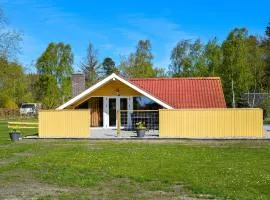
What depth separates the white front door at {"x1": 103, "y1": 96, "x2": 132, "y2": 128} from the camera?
105 ft

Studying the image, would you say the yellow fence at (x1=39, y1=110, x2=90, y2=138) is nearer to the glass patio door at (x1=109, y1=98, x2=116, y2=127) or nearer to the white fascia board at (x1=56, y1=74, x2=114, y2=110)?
the white fascia board at (x1=56, y1=74, x2=114, y2=110)

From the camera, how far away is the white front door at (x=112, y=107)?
1258 inches

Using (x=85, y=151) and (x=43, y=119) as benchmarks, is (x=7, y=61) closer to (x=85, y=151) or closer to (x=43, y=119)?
(x=43, y=119)

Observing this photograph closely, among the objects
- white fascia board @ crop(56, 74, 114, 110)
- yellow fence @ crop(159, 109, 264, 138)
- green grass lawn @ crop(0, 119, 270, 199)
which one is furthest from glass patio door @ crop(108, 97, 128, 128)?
green grass lawn @ crop(0, 119, 270, 199)

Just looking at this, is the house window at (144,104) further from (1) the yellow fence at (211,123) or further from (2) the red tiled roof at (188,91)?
(1) the yellow fence at (211,123)

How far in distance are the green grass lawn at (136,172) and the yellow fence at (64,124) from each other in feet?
16.5

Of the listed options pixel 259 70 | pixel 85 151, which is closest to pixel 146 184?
pixel 85 151

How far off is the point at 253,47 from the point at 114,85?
107 ft

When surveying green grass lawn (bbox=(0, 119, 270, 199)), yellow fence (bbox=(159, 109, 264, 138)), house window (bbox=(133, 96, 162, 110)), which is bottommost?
green grass lawn (bbox=(0, 119, 270, 199))

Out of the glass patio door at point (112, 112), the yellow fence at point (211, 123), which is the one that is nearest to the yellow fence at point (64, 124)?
the yellow fence at point (211, 123)

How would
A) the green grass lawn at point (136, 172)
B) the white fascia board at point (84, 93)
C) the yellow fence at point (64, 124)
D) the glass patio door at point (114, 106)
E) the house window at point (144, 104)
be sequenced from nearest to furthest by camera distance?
the green grass lawn at point (136, 172) < the yellow fence at point (64, 124) < the white fascia board at point (84, 93) < the house window at point (144, 104) < the glass patio door at point (114, 106)

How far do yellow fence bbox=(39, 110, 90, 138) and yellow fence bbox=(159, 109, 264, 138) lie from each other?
400cm

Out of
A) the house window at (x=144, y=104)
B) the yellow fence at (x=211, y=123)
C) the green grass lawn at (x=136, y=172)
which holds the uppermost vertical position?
the house window at (x=144, y=104)

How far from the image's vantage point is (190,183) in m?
10.5
